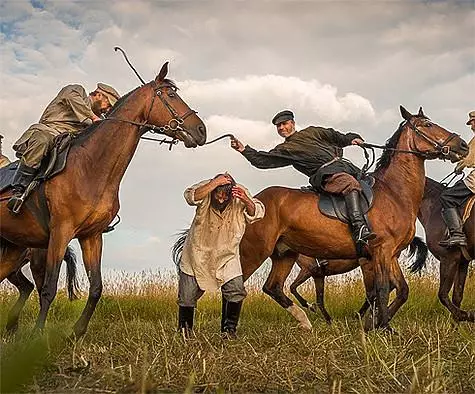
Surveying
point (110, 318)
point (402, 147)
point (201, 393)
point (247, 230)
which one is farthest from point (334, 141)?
point (201, 393)

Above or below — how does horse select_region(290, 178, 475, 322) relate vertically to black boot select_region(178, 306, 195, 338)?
above

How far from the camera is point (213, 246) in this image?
6398 mm

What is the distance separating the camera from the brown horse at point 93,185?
600cm

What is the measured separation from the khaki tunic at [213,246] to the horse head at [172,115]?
0.51m

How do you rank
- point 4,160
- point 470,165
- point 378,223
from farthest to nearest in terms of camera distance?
point 4,160 → point 470,165 → point 378,223

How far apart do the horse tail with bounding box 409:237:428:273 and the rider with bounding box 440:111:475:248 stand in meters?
1.91

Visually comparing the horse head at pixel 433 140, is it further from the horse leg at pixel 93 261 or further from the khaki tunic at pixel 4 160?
the khaki tunic at pixel 4 160

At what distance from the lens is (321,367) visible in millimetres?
4094

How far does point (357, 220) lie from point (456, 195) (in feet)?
7.98

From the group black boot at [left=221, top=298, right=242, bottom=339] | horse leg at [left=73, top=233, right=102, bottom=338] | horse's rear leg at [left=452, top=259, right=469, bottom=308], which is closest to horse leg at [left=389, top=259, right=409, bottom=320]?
→ horse's rear leg at [left=452, top=259, right=469, bottom=308]

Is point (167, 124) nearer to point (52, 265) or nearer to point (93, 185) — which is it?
point (93, 185)

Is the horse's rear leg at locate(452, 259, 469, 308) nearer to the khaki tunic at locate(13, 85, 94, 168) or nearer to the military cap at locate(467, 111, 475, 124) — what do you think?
the military cap at locate(467, 111, 475, 124)

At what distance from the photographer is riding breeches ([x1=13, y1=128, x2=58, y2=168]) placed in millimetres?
6086

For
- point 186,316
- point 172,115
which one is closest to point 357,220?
point 186,316
